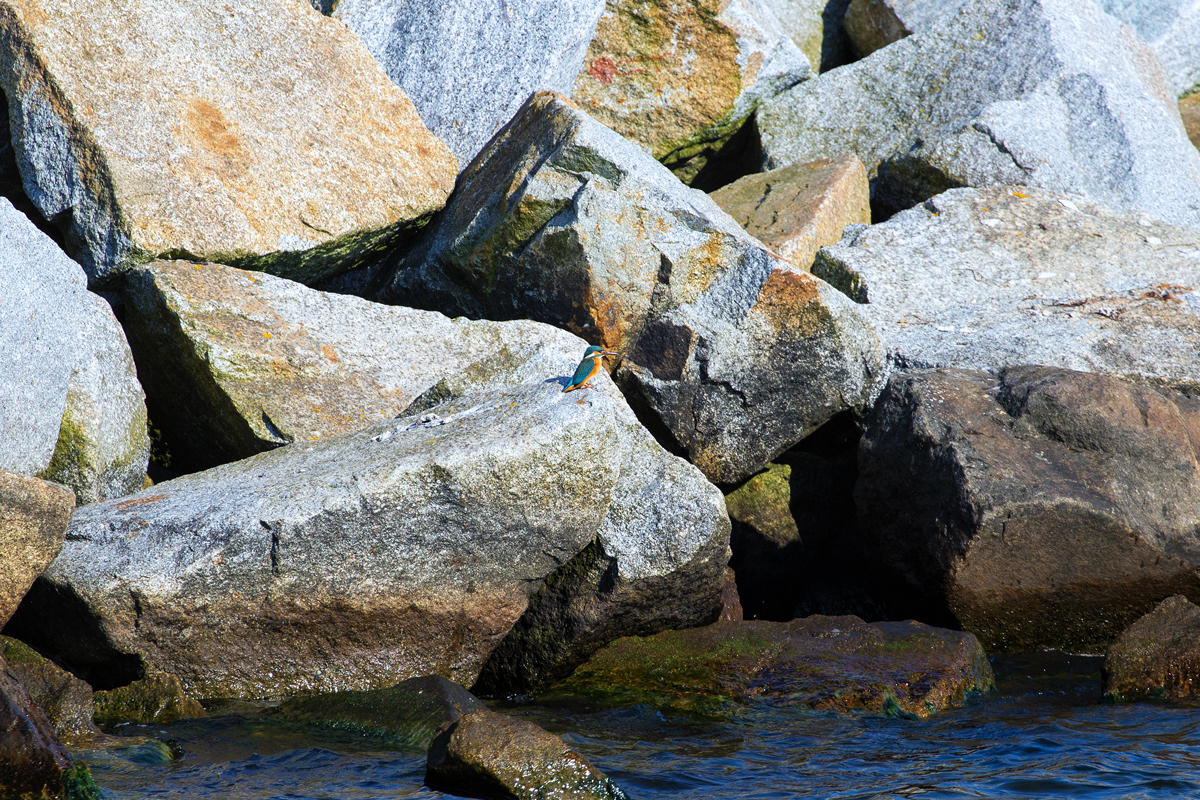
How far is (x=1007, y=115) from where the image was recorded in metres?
7.94

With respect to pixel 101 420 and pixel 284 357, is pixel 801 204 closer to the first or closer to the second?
pixel 284 357

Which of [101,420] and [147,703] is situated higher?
[101,420]

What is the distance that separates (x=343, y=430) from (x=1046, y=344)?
13.6ft

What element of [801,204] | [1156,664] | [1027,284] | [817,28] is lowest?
[1156,664]

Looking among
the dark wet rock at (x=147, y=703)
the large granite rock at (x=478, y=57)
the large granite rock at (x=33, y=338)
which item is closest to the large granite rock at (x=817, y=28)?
the large granite rock at (x=478, y=57)

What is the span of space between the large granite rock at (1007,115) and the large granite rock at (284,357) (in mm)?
3854

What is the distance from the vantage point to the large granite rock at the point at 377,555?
4246mm

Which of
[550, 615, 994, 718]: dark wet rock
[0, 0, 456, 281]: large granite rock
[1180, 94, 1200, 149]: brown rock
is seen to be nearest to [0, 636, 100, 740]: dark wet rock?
[550, 615, 994, 718]: dark wet rock

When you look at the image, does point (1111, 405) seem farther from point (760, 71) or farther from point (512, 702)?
point (760, 71)

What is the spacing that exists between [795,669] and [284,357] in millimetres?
3120

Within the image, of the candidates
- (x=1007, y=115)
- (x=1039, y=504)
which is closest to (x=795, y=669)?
(x=1039, y=504)

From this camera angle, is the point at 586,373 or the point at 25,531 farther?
the point at 586,373

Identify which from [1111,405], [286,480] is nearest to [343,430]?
[286,480]

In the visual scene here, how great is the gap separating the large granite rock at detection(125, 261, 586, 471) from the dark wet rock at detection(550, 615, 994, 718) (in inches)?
64.6
